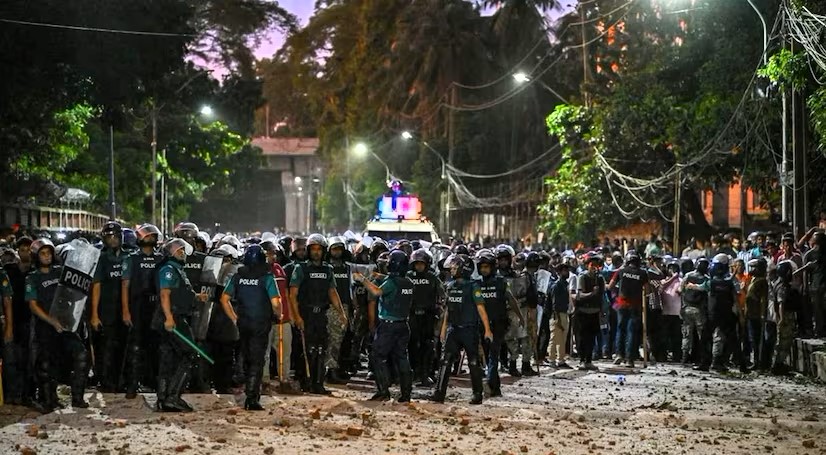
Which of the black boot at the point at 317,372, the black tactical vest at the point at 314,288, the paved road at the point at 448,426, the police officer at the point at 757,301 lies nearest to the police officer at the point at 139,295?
the paved road at the point at 448,426

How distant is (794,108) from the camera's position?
19.9m

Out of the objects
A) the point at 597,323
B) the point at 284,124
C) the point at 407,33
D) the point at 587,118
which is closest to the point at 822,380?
the point at 597,323

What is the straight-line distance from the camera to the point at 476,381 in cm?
1313

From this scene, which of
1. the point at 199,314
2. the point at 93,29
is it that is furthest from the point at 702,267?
the point at 93,29

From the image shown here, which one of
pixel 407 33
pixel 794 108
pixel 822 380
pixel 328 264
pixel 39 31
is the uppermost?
pixel 407 33

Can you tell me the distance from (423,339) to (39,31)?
11.9 metres

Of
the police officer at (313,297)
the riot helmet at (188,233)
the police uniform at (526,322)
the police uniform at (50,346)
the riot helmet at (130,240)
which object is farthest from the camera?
the police uniform at (526,322)

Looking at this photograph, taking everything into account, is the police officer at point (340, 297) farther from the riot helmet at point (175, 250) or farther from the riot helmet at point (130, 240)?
the riot helmet at point (175, 250)

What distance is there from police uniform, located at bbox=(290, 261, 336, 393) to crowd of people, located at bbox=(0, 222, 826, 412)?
2 centimetres

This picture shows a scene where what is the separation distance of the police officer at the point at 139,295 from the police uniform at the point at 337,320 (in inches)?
91.1

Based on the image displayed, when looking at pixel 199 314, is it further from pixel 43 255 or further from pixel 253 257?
pixel 43 255

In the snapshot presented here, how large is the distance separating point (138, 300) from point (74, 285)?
831 millimetres

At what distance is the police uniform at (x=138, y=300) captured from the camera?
12.3 metres

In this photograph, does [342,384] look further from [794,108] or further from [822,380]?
[794,108]
